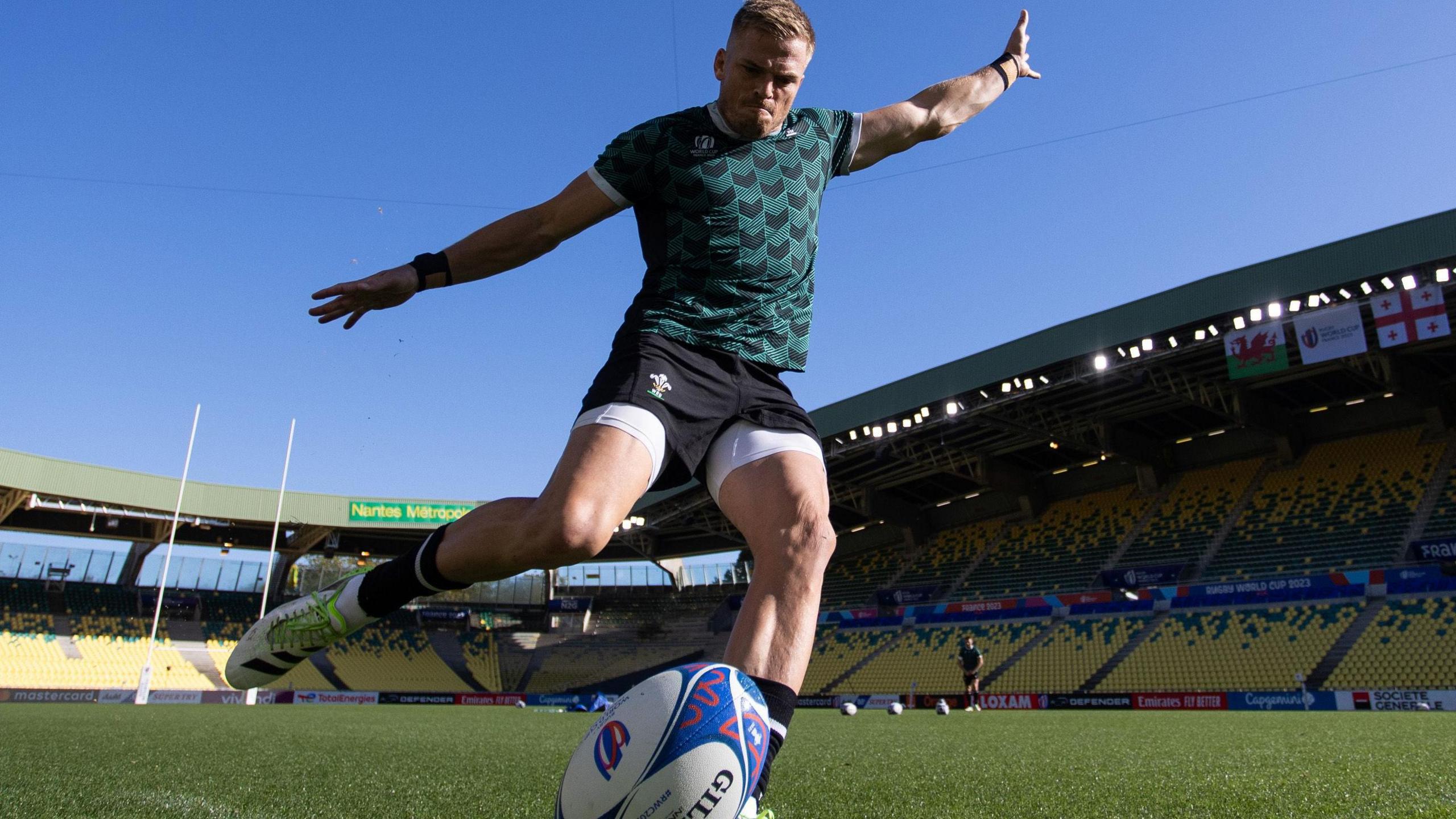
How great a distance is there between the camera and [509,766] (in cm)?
501

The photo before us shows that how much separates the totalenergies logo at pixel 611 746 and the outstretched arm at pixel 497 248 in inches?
58.5

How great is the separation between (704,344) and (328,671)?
37.2 metres

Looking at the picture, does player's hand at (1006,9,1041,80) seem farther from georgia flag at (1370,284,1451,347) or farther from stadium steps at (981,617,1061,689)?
stadium steps at (981,617,1061,689)

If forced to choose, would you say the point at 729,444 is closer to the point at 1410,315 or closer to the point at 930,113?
the point at 930,113

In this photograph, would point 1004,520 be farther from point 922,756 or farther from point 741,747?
point 741,747

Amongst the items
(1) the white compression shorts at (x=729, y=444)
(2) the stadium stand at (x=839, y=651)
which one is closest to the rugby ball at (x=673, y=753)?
(1) the white compression shorts at (x=729, y=444)

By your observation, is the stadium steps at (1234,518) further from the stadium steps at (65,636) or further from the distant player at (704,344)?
the stadium steps at (65,636)

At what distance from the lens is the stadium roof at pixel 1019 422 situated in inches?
738

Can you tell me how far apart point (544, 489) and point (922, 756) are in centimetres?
430

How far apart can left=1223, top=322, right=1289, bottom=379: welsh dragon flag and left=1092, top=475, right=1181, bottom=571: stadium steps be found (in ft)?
27.7

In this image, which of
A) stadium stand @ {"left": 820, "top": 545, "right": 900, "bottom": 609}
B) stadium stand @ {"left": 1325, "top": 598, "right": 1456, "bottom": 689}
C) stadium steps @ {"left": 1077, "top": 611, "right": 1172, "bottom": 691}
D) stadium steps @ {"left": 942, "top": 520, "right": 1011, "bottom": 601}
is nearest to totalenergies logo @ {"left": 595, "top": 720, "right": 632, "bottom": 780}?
stadium stand @ {"left": 1325, "top": 598, "right": 1456, "bottom": 689}

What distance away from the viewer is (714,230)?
267 cm

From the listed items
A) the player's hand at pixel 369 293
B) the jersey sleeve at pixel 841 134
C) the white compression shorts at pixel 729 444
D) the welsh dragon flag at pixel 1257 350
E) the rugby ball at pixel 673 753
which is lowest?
the rugby ball at pixel 673 753

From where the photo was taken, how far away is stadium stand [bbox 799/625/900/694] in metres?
29.4
